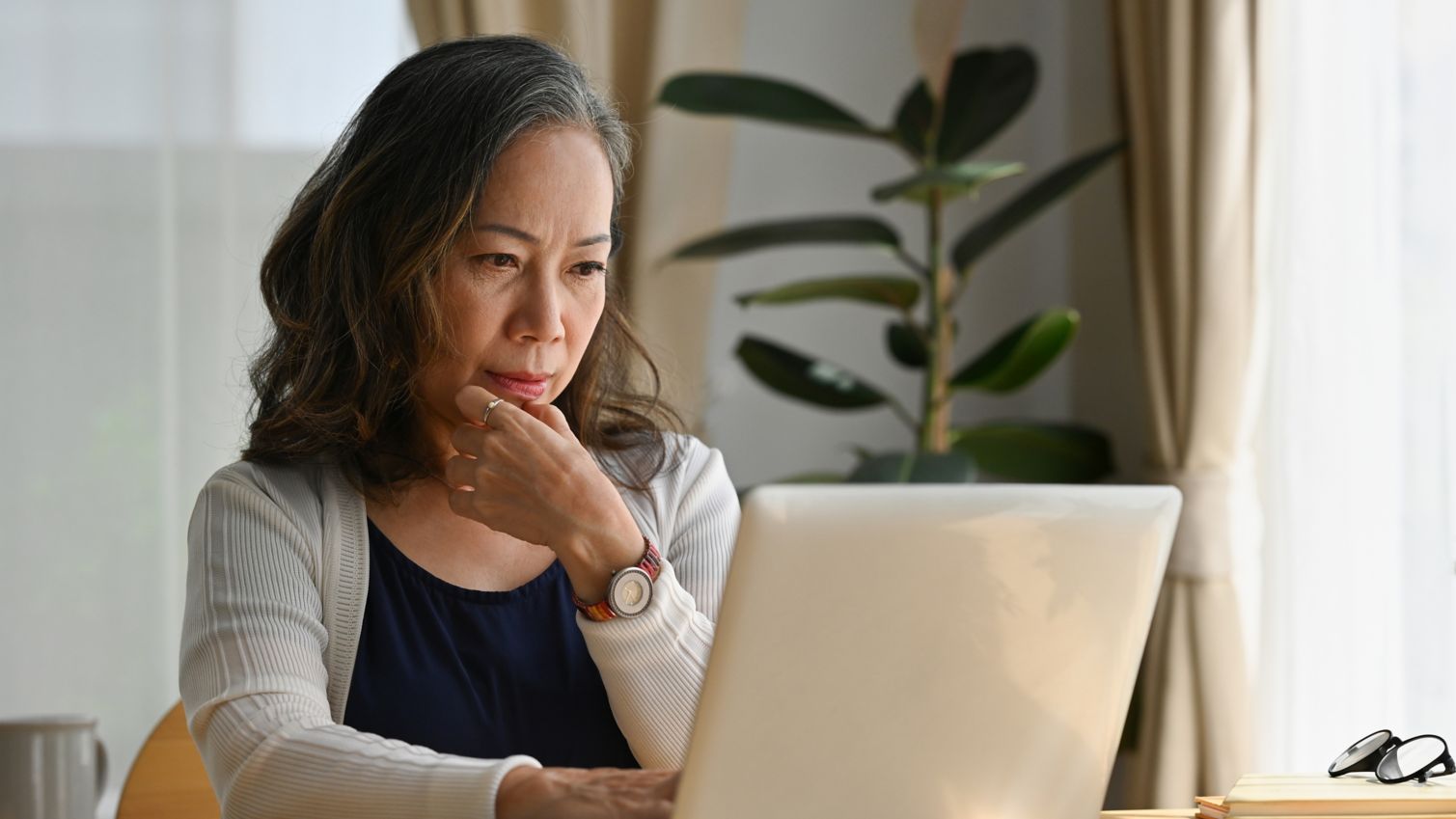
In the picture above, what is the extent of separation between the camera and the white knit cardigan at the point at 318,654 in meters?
0.93

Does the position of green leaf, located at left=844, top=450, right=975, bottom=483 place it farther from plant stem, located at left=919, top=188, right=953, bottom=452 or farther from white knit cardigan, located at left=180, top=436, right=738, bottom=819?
white knit cardigan, located at left=180, top=436, right=738, bottom=819

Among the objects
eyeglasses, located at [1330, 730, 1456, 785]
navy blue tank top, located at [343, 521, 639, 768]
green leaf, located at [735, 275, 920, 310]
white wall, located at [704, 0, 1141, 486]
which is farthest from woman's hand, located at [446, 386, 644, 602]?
white wall, located at [704, 0, 1141, 486]

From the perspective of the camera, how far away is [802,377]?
96.4 inches

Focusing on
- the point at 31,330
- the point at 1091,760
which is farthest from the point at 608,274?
the point at 31,330

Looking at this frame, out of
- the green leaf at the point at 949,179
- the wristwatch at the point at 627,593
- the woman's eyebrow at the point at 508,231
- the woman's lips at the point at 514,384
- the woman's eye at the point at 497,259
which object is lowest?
the wristwatch at the point at 627,593

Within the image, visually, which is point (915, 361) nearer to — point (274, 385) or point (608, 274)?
point (608, 274)

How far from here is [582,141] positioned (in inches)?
48.5

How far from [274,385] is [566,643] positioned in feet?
1.14

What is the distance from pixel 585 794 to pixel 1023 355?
1.68 m

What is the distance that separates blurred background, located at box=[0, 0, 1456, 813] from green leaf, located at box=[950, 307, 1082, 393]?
172mm

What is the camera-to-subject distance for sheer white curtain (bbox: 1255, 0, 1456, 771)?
1926 millimetres

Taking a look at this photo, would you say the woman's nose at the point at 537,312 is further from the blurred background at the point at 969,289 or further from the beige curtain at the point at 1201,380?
the beige curtain at the point at 1201,380

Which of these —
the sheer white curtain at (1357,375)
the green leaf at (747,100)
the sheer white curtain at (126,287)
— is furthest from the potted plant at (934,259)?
the sheer white curtain at (126,287)

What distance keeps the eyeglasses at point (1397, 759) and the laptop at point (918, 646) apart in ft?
1.08
